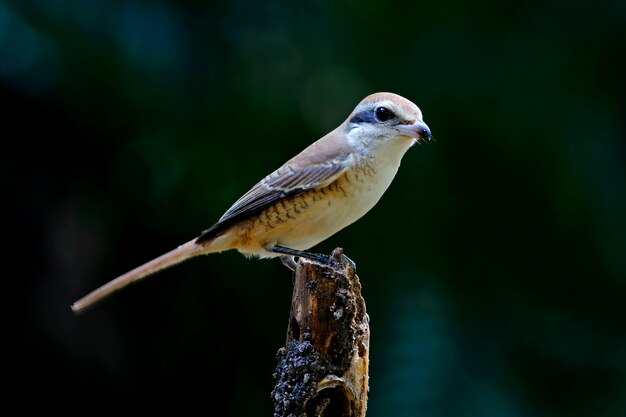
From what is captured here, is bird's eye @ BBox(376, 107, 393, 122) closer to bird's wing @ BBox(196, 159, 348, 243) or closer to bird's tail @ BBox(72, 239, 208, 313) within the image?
bird's wing @ BBox(196, 159, 348, 243)

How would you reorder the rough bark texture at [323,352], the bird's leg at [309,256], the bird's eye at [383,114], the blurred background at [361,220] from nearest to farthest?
the rough bark texture at [323,352], the bird's leg at [309,256], the bird's eye at [383,114], the blurred background at [361,220]

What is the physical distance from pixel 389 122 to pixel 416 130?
6.0 inches

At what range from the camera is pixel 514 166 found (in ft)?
17.8

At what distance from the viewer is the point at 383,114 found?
3936 mm

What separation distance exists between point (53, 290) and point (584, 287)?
10.3 ft

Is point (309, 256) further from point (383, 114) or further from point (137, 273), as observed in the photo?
point (137, 273)

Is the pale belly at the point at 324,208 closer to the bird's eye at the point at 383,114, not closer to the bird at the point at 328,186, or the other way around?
the bird at the point at 328,186

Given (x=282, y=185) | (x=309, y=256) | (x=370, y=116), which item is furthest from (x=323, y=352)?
(x=370, y=116)

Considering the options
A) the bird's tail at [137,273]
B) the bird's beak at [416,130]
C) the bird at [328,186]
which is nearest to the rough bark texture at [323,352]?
the bird at [328,186]

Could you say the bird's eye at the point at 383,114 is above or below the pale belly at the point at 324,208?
above

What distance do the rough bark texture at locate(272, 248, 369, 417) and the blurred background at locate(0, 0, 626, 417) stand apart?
183 cm

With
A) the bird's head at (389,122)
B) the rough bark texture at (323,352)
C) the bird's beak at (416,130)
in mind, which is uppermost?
the bird's head at (389,122)

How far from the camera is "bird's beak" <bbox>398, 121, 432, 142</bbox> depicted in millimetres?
3793

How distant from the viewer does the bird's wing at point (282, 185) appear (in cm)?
384
